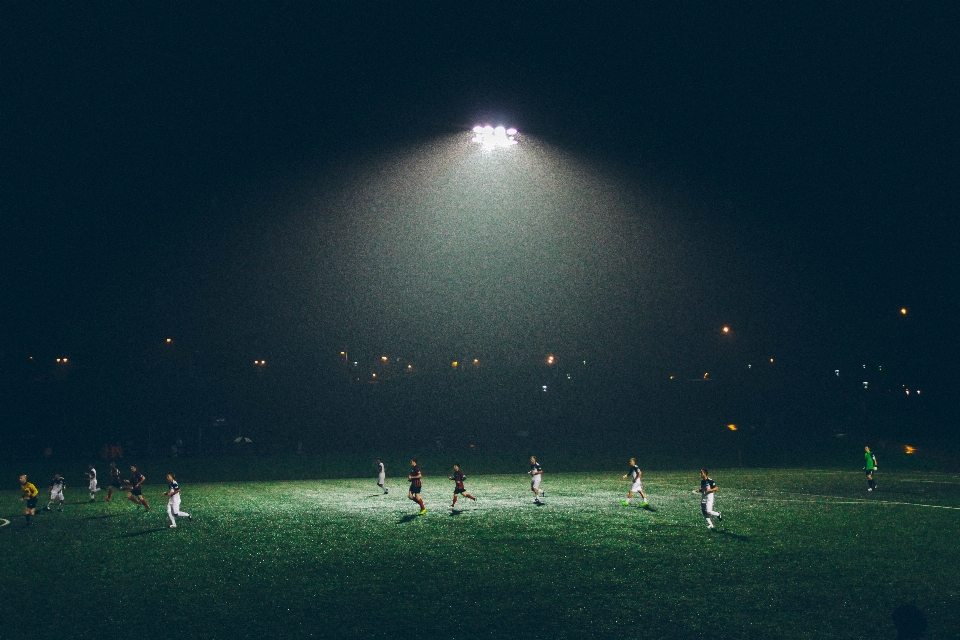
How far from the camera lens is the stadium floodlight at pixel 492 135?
3703 cm

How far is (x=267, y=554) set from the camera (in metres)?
19.8

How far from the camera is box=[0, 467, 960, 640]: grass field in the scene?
1316 centimetres

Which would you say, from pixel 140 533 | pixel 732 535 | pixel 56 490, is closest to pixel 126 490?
pixel 56 490

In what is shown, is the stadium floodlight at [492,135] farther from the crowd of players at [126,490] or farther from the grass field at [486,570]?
the crowd of players at [126,490]

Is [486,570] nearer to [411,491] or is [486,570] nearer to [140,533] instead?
[411,491]

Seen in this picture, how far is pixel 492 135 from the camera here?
3725cm

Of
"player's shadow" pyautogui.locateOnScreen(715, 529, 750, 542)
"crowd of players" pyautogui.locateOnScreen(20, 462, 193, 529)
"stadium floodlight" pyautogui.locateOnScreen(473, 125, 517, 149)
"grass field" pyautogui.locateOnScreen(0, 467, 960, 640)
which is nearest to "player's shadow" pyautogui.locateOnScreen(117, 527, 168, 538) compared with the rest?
"grass field" pyautogui.locateOnScreen(0, 467, 960, 640)

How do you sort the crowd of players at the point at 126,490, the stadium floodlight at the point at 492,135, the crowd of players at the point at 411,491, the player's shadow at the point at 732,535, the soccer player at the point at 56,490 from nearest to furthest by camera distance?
1. the player's shadow at the point at 732,535
2. the crowd of players at the point at 411,491
3. the crowd of players at the point at 126,490
4. the soccer player at the point at 56,490
5. the stadium floodlight at the point at 492,135

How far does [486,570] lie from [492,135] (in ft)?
85.5

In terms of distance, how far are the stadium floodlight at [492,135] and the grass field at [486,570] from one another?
1946 centimetres

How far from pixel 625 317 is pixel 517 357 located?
14080 millimetres

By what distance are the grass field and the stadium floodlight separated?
19458 mm

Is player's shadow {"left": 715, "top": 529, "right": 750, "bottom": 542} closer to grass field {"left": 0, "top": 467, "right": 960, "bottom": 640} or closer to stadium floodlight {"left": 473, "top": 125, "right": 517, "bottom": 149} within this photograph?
grass field {"left": 0, "top": 467, "right": 960, "bottom": 640}

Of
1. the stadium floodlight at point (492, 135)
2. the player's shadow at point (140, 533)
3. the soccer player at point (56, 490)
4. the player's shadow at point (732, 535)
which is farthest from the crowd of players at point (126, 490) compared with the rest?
the stadium floodlight at point (492, 135)
